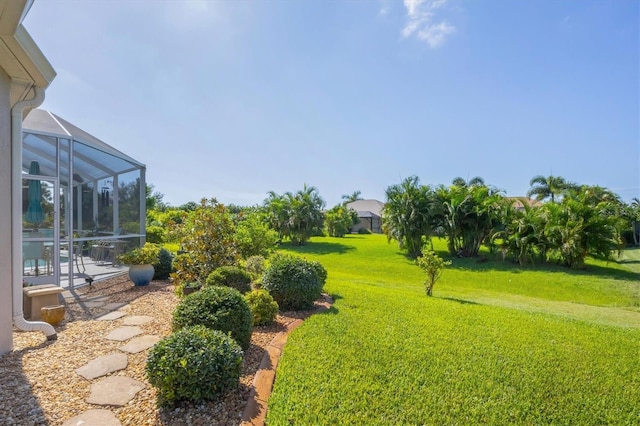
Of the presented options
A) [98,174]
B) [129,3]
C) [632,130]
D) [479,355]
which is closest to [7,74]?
[129,3]

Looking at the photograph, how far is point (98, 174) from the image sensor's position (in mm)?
8320

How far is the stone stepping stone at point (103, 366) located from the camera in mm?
3154

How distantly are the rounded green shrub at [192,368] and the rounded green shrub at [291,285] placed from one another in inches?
101

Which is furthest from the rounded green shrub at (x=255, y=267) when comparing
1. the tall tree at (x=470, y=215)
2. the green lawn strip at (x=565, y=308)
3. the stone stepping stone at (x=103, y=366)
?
the tall tree at (x=470, y=215)

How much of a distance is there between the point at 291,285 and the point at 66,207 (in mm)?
5621

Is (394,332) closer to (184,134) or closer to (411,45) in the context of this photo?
(411,45)

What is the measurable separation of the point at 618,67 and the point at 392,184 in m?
9.66

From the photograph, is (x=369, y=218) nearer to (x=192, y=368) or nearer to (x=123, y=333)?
(x=123, y=333)

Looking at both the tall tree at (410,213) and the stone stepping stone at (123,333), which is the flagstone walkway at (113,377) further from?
the tall tree at (410,213)

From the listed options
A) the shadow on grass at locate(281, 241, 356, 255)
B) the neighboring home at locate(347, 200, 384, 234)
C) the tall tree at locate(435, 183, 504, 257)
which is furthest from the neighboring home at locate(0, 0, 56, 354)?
the neighboring home at locate(347, 200, 384, 234)

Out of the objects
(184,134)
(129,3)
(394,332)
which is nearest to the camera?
(394,332)

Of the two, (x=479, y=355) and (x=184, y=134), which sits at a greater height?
(x=184, y=134)

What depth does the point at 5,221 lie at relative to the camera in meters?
3.57

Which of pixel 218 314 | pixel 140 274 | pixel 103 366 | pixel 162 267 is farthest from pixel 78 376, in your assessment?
pixel 162 267
